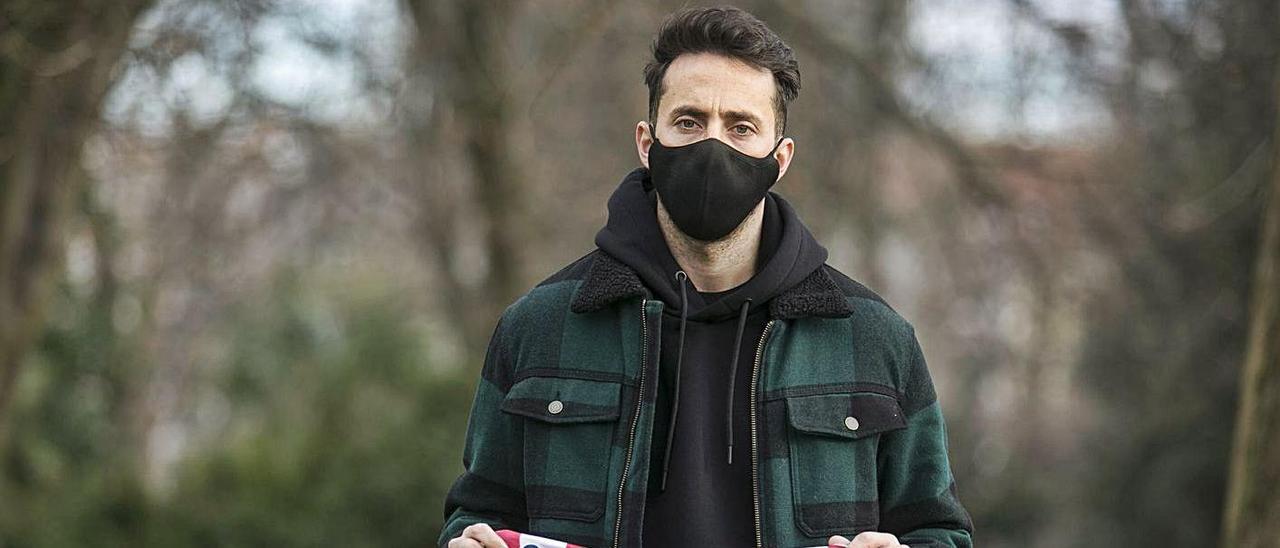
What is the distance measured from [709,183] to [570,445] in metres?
0.61

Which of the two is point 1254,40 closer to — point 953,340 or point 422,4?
point 422,4

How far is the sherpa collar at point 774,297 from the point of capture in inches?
127

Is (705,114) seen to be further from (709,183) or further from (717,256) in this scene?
(717,256)

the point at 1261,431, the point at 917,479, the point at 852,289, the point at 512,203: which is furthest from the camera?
the point at 512,203

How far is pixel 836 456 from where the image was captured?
10.5 ft

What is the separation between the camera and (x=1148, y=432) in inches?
479

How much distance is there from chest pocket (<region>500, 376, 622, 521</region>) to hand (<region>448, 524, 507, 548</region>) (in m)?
0.12

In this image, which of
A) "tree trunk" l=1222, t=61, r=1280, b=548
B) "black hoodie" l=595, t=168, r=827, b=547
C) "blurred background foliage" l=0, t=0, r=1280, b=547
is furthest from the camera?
"blurred background foliage" l=0, t=0, r=1280, b=547

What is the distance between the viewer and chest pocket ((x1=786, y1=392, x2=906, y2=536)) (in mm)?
3162

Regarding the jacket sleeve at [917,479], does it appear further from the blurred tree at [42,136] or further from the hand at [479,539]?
the blurred tree at [42,136]

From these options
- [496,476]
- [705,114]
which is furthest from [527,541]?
[705,114]

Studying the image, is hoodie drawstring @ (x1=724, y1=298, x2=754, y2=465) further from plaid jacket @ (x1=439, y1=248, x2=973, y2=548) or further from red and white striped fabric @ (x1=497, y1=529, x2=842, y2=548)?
red and white striped fabric @ (x1=497, y1=529, x2=842, y2=548)

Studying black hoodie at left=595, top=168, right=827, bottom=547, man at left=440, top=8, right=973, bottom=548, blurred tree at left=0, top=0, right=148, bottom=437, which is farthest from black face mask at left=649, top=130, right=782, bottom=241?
blurred tree at left=0, top=0, right=148, bottom=437

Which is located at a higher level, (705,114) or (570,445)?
(705,114)
